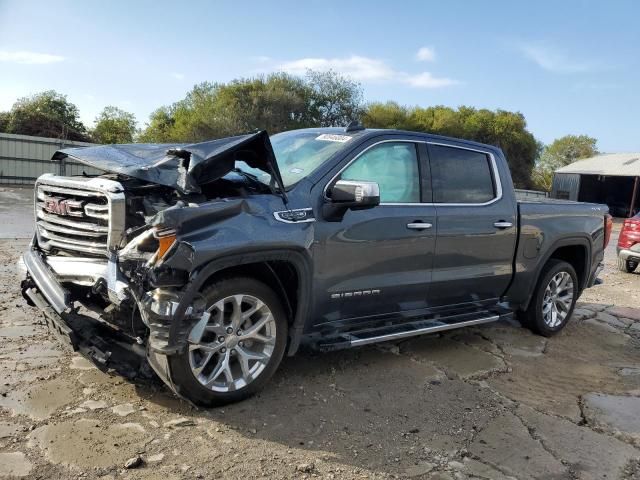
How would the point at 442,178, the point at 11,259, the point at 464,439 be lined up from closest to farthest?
the point at 464,439
the point at 442,178
the point at 11,259

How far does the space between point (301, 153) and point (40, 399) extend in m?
2.61

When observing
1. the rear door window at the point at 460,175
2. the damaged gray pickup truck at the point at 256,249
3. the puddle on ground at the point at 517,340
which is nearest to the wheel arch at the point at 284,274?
the damaged gray pickup truck at the point at 256,249

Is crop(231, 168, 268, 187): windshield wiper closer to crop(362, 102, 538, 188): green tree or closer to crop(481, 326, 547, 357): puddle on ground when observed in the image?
crop(481, 326, 547, 357): puddle on ground

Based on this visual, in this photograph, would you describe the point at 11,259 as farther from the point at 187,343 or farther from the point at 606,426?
the point at 606,426

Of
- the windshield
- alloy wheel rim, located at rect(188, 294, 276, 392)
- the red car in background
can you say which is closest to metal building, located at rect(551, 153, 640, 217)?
the red car in background

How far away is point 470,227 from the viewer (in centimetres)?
514

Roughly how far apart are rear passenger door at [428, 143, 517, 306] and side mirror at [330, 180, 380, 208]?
1.08m

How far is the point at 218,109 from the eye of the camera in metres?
38.1

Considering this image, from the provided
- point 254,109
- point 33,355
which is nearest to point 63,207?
point 33,355

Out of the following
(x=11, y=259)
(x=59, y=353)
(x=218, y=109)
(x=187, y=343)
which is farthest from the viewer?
(x=218, y=109)

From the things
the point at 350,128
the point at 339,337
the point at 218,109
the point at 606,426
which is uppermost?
the point at 218,109

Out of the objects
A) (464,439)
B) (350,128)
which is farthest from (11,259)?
(464,439)

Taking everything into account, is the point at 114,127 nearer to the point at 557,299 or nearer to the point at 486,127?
the point at 486,127

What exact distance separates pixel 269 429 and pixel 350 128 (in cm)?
252
